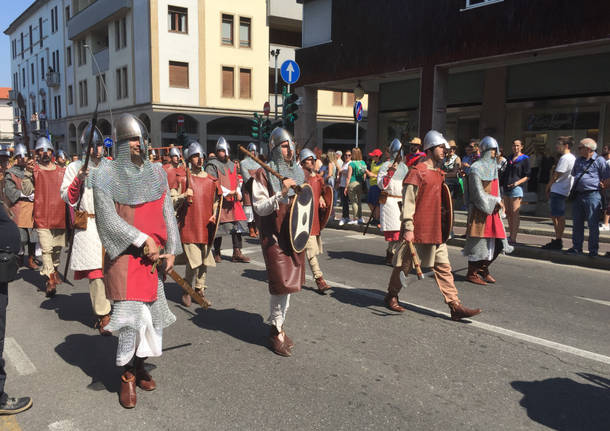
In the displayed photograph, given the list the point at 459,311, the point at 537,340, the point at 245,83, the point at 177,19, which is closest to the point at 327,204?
the point at 459,311

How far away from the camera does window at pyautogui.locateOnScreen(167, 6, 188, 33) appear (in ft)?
99.3

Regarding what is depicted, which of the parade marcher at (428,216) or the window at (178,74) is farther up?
the window at (178,74)

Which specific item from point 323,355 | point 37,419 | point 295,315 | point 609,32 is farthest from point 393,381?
point 609,32

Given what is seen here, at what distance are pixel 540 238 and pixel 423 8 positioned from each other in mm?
7953

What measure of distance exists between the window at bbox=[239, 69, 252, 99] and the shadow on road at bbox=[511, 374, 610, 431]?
31.4m

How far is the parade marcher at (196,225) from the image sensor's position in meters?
6.09

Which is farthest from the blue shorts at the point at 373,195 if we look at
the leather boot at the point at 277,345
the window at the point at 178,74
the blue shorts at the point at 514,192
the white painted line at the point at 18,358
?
the window at the point at 178,74

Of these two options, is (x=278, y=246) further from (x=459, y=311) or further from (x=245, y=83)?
(x=245, y=83)

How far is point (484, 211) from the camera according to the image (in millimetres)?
6531

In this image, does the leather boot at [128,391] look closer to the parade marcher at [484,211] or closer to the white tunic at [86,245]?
the white tunic at [86,245]

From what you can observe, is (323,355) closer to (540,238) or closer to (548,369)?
(548,369)

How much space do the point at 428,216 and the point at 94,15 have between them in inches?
1458

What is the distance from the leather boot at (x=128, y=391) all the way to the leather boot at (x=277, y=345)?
127 centimetres

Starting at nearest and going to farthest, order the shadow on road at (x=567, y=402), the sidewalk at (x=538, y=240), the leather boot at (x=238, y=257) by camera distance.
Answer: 1. the shadow on road at (x=567, y=402)
2. the sidewalk at (x=538, y=240)
3. the leather boot at (x=238, y=257)
